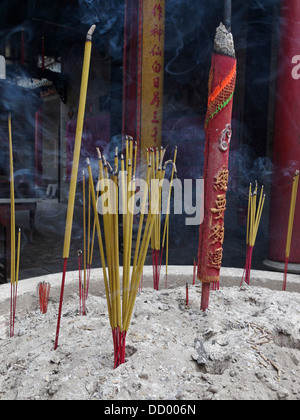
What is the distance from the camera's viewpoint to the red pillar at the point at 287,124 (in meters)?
3.04

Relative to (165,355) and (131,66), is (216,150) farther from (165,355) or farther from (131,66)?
(131,66)

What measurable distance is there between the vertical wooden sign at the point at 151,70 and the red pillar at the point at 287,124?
3.95ft

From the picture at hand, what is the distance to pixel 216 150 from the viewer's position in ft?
4.02

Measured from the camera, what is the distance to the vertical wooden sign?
3551 millimetres

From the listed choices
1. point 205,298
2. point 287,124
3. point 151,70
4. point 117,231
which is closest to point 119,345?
point 117,231

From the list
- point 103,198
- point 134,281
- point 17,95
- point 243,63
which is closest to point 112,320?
point 134,281

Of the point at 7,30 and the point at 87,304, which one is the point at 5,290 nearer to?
the point at 87,304

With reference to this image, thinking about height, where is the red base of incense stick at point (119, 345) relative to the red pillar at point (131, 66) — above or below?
below

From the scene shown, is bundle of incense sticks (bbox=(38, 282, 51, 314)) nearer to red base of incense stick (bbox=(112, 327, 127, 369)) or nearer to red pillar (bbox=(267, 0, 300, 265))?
red base of incense stick (bbox=(112, 327, 127, 369))

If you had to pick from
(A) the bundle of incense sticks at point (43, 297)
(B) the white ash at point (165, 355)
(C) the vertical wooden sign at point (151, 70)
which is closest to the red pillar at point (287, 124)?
(C) the vertical wooden sign at point (151, 70)

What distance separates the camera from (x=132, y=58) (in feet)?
11.8

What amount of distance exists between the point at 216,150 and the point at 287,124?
2.21 metres

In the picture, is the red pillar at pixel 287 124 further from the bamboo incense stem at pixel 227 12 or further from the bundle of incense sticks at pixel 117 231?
the bundle of incense sticks at pixel 117 231

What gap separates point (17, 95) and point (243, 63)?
11.3 ft
